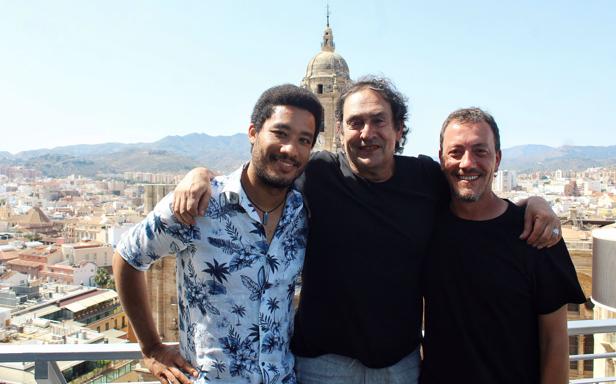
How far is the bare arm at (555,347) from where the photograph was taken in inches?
72.5

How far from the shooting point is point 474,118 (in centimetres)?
204

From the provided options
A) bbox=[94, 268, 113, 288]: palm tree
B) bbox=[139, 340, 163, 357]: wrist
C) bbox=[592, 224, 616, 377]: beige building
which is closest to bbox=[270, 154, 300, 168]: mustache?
bbox=[139, 340, 163, 357]: wrist

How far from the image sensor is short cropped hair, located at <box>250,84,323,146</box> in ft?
6.39

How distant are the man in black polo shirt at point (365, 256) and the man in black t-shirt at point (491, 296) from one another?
8cm

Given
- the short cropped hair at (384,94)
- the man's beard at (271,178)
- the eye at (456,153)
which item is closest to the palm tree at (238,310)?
the man's beard at (271,178)

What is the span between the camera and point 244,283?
1.80 metres

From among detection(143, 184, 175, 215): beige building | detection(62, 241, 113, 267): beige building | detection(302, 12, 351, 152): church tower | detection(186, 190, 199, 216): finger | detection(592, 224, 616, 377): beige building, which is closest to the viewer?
detection(186, 190, 199, 216): finger

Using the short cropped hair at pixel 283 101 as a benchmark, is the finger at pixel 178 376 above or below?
below

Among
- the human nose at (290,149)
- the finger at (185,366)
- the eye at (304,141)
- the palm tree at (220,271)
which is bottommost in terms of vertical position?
the finger at (185,366)

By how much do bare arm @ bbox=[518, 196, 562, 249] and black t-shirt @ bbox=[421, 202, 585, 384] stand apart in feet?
0.10

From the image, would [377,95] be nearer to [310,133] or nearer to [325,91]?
[310,133]

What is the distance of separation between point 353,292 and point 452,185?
0.62m

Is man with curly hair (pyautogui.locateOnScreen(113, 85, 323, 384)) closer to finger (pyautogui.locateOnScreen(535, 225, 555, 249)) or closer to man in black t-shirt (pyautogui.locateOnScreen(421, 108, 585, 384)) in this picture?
man in black t-shirt (pyautogui.locateOnScreen(421, 108, 585, 384))

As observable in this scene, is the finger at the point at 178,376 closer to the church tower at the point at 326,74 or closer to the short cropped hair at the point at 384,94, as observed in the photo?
the short cropped hair at the point at 384,94
